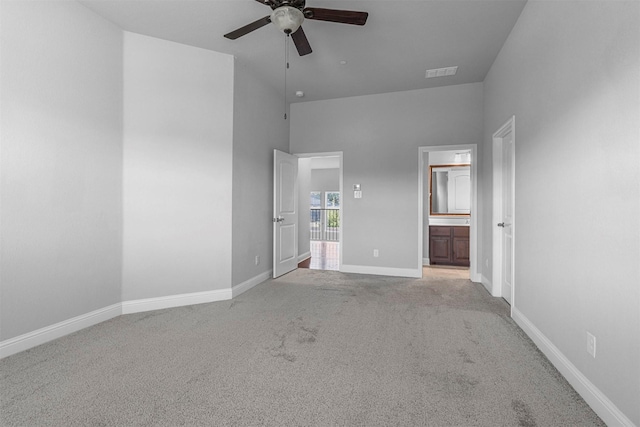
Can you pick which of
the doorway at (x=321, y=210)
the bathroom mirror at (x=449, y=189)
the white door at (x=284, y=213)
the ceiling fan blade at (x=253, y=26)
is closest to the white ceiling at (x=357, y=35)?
the ceiling fan blade at (x=253, y=26)

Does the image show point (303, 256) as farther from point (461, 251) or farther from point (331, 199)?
point (331, 199)

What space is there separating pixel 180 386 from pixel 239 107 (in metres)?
3.14

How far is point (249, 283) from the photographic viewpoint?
164 inches

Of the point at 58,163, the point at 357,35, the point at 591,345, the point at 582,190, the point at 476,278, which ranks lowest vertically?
the point at 476,278

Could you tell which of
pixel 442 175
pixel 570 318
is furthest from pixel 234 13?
pixel 442 175

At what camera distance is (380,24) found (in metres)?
3.08

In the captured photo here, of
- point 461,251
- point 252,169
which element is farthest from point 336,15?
point 461,251

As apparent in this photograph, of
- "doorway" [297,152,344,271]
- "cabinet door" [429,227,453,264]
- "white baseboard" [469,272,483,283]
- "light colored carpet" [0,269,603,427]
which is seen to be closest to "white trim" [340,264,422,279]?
"white baseboard" [469,272,483,283]

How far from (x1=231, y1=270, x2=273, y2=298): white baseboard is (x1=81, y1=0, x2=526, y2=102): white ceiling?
2821 mm

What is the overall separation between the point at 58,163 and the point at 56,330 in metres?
1.40

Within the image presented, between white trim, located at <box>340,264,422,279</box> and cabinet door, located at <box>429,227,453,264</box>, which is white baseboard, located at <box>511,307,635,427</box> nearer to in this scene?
white trim, located at <box>340,264,422,279</box>

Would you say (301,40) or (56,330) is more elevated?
(301,40)

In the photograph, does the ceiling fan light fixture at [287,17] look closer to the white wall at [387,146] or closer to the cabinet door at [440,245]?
the white wall at [387,146]

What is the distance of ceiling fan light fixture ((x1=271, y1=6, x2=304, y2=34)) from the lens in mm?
2242
